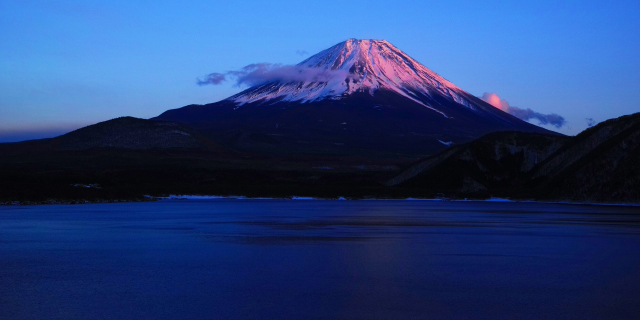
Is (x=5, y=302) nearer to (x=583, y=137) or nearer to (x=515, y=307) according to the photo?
(x=515, y=307)

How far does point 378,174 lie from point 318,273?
109m

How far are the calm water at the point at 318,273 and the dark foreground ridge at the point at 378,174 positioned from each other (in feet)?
128

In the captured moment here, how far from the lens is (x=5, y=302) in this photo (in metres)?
16.0

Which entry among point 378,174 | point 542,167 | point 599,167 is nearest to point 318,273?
point 599,167

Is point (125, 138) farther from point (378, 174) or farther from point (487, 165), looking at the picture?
point (487, 165)

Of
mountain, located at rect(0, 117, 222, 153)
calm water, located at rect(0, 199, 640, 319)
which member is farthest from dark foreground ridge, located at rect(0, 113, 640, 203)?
calm water, located at rect(0, 199, 640, 319)

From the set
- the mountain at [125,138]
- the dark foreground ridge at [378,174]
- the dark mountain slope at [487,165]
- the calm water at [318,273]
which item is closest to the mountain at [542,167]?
the dark mountain slope at [487,165]

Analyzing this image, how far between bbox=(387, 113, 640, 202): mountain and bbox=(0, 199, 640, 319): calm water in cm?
3700

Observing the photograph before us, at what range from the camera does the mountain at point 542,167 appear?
70688mm

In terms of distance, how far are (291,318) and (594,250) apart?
16.7 m

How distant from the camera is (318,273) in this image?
2059 cm

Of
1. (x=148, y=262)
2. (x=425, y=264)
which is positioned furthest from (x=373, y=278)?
(x=148, y=262)

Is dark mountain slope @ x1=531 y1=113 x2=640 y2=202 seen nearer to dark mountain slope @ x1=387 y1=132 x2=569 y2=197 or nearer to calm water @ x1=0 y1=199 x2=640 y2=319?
dark mountain slope @ x1=387 y1=132 x2=569 y2=197

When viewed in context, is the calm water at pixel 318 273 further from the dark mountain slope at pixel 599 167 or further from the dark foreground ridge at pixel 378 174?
the dark foreground ridge at pixel 378 174
